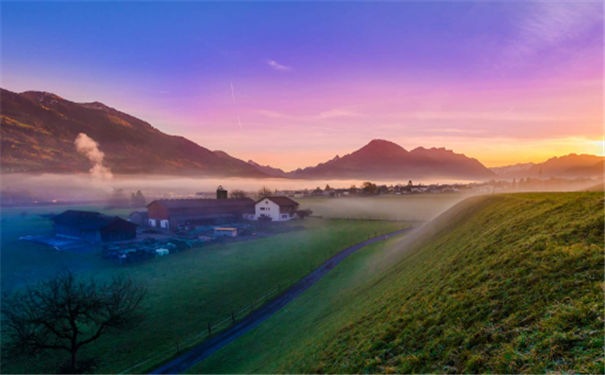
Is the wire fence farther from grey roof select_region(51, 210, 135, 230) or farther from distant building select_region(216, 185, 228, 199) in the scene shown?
distant building select_region(216, 185, 228, 199)

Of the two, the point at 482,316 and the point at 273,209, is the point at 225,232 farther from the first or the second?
the point at 482,316

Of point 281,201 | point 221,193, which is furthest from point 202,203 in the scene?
point 281,201

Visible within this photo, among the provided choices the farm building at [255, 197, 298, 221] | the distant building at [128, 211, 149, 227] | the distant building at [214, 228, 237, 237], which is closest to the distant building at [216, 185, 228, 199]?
the farm building at [255, 197, 298, 221]

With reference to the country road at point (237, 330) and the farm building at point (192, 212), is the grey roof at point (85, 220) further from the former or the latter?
the country road at point (237, 330)

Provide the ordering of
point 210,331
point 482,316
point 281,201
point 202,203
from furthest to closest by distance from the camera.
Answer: point 281,201 < point 202,203 < point 210,331 < point 482,316

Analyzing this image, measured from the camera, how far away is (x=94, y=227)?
5600 cm

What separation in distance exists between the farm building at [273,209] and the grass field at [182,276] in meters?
18.3

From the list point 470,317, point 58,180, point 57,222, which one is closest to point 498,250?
point 470,317

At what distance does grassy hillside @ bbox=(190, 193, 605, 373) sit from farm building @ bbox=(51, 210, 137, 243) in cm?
5096

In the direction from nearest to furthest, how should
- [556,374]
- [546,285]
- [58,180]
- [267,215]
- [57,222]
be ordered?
[556,374]
[546,285]
[57,222]
[267,215]
[58,180]

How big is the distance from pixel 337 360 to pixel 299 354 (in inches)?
151

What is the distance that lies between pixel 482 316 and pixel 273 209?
76715 millimetres

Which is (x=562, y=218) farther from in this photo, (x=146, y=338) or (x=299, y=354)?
(x=146, y=338)

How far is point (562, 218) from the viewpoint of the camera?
1418cm
